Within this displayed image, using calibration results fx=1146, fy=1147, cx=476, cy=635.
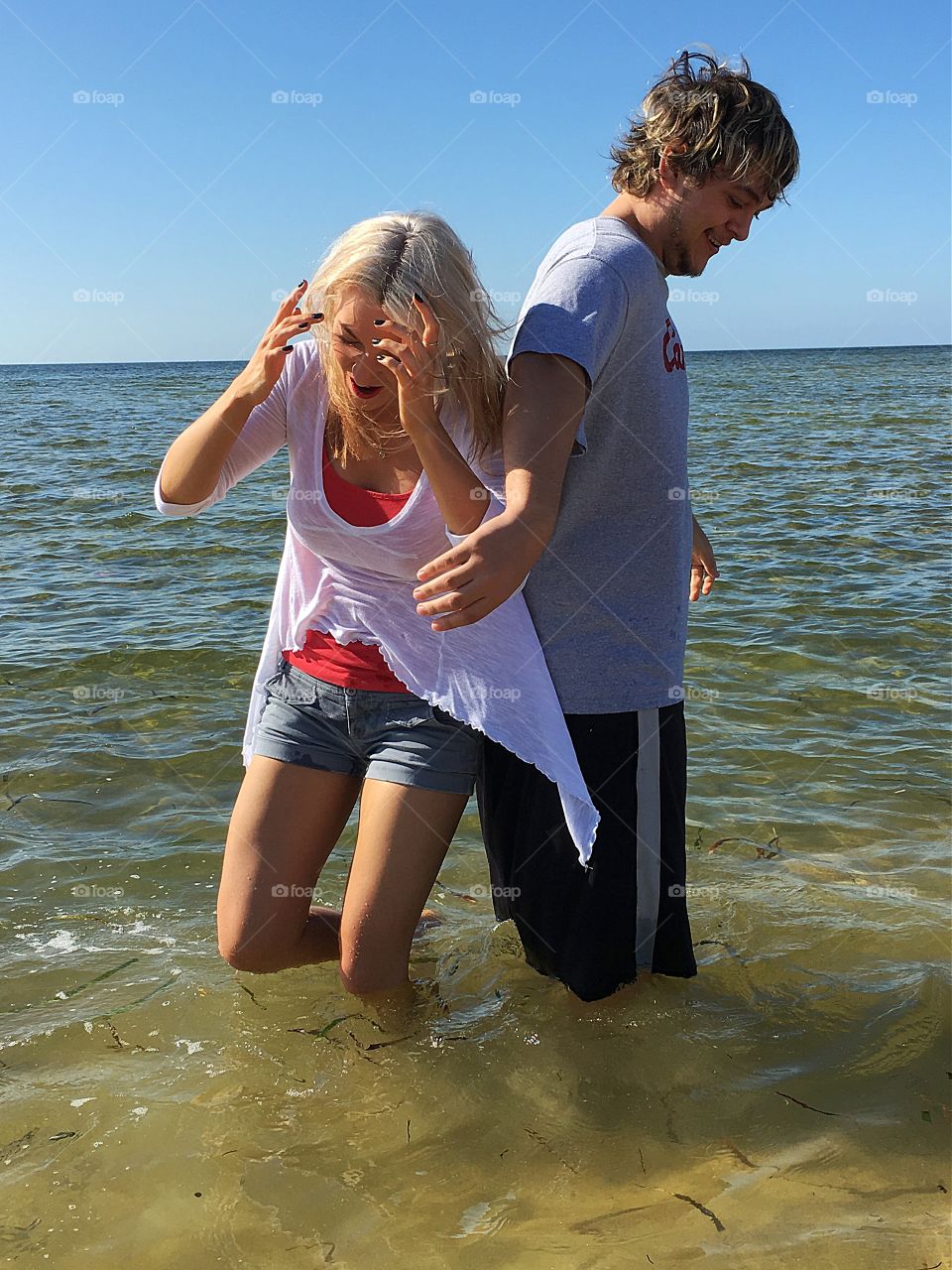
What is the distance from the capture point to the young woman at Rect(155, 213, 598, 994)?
274cm

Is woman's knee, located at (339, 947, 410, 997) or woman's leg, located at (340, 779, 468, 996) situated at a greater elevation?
woman's leg, located at (340, 779, 468, 996)

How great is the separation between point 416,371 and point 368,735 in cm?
102

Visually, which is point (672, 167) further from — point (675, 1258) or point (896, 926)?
point (896, 926)

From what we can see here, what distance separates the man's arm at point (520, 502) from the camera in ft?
7.34

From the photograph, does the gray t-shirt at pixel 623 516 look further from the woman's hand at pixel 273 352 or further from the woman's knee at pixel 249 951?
the woman's knee at pixel 249 951

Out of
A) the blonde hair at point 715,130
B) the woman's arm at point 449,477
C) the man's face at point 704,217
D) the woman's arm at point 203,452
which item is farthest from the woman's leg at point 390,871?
the blonde hair at point 715,130

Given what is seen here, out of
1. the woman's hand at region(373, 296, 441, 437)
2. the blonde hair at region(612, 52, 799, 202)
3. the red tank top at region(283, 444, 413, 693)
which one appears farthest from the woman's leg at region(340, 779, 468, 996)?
the blonde hair at region(612, 52, 799, 202)

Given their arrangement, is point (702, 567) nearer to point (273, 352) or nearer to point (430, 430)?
point (430, 430)

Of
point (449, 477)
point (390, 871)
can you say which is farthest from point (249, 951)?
point (449, 477)

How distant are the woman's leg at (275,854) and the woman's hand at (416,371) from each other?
42.9 inches

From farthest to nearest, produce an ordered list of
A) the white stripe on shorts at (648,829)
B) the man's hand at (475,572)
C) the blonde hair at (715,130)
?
1. the white stripe on shorts at (648,829)
2. the blonde hair at (715,130)
3. the man's hand at (475,572)

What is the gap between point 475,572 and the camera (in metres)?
2.23

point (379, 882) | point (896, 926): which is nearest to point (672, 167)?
point (379, 882)

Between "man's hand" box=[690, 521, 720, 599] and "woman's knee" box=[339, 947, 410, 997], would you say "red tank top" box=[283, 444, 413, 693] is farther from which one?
"man's hand" box=[690, 521, 720, 599]
